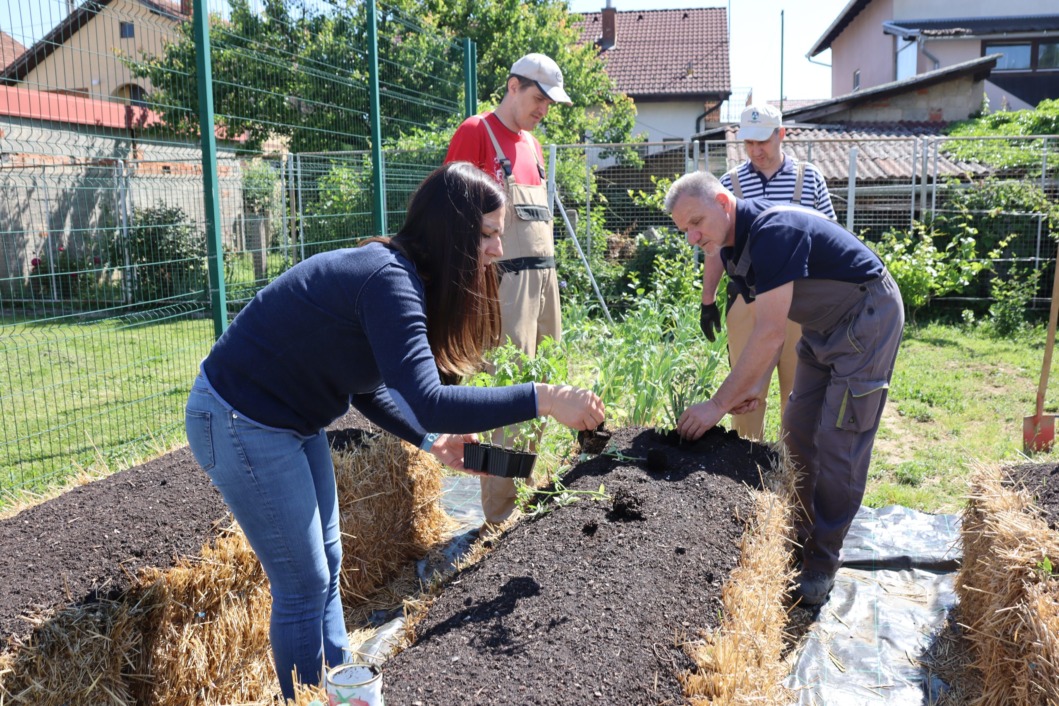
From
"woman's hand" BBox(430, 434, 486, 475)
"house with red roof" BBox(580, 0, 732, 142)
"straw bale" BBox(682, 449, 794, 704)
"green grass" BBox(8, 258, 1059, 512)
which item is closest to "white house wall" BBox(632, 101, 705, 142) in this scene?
"house with red roof" BBox(580, 0, 732, 142)

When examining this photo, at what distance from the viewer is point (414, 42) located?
7.43 m

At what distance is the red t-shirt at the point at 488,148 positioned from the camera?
12.6 ft

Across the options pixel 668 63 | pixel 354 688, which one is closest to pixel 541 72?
pixel 354 688

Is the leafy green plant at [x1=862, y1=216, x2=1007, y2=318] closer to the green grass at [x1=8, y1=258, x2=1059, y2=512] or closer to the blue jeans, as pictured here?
the green grass at [x1=8, y1=258, x2=1059, y2=512]

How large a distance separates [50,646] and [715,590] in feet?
5.76

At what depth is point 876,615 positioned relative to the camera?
3256 millimetres

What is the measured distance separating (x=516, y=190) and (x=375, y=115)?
2126 millimetres

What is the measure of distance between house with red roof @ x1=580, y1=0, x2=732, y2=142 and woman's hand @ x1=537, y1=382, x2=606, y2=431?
84.6ft

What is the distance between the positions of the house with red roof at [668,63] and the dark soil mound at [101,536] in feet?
82.5

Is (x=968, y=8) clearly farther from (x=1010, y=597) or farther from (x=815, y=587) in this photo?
(x=1010, y=597)

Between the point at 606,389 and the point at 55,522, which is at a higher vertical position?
the point at 606,389

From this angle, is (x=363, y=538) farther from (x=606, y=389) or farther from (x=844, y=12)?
(x=844, y=12)

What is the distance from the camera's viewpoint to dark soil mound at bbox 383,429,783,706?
182 cm

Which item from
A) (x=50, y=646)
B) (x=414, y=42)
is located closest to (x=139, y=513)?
(x=50, y=646)
